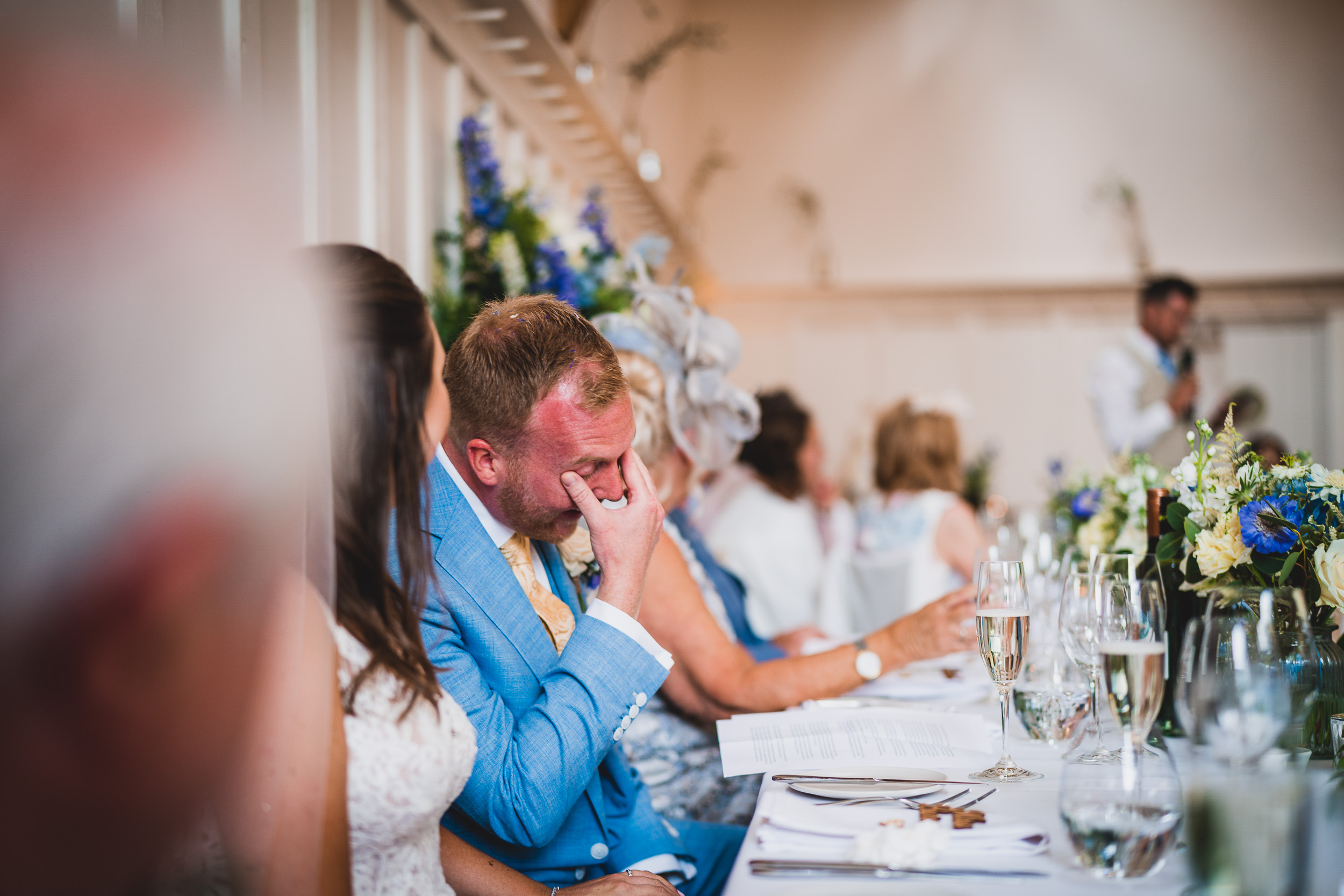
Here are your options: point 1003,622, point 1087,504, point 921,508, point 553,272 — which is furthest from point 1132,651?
point 921,508

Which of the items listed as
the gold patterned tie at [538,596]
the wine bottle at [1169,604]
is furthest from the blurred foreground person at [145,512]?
the wine bottle at [1169,604]

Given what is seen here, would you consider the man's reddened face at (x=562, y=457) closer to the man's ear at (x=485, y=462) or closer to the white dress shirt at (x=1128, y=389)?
the man's ear at (x=485, y=462)

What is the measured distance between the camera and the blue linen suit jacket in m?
1.17

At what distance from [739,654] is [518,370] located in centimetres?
72

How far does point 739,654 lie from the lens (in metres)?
1.77

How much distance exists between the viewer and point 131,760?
773 mm

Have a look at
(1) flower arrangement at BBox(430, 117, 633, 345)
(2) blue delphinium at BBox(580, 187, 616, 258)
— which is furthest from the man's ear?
(2) blue delphinium at BBox(580, 187, 616, 258)

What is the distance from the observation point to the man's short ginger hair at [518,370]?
4.28 feet

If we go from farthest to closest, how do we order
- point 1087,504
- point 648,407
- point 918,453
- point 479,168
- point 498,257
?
point 918,453
point 479,168
point 498,257
point 1087,504
point 648,407

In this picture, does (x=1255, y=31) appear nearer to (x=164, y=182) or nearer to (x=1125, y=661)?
(x=1125, y=661)

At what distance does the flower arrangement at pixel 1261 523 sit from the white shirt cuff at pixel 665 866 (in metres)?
0.85

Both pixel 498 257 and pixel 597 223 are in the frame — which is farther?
pixel 597 223

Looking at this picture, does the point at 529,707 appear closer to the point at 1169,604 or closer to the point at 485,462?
the point at 485,462

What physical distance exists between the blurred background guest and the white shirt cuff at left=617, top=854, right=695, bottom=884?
14.1 ft
